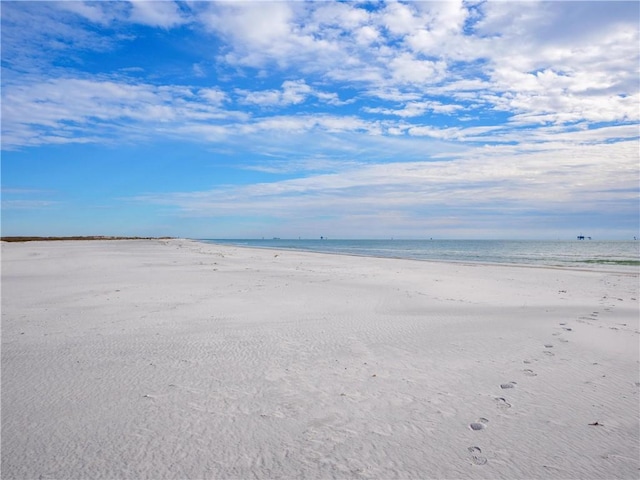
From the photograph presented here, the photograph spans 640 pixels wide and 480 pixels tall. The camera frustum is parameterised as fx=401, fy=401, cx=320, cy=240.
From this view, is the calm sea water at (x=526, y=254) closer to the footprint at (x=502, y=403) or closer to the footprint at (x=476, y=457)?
the footprint at (x=502, y=403)

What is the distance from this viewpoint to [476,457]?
3.22 m

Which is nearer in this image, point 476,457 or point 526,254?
point 476,457

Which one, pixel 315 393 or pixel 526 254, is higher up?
pixel 315 393

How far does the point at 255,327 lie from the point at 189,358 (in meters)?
1.89

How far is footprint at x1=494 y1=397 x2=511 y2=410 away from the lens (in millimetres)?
4090

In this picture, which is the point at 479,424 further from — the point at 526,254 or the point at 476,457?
the point at 526,254

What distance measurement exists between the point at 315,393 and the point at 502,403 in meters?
1.96

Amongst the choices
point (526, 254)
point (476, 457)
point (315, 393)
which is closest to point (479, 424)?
point (476, 457)

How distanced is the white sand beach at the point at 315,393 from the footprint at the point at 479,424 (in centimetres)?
2

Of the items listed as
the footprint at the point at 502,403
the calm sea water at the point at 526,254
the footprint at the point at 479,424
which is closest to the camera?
the footprint at the point at 479,424

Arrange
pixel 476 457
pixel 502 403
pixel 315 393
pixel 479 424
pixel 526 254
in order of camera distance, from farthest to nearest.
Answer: pixel 526 254 < pixel 315 393 < pixel 502 403 < pixel 479 424 < pixel 476 457

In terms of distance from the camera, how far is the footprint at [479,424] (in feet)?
12.0

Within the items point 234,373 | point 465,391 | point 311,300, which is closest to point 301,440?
point 234,373

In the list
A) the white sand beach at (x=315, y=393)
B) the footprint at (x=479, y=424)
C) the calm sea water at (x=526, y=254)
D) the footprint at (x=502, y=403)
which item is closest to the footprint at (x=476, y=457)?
the white sand beach at (x=315, y=393)
